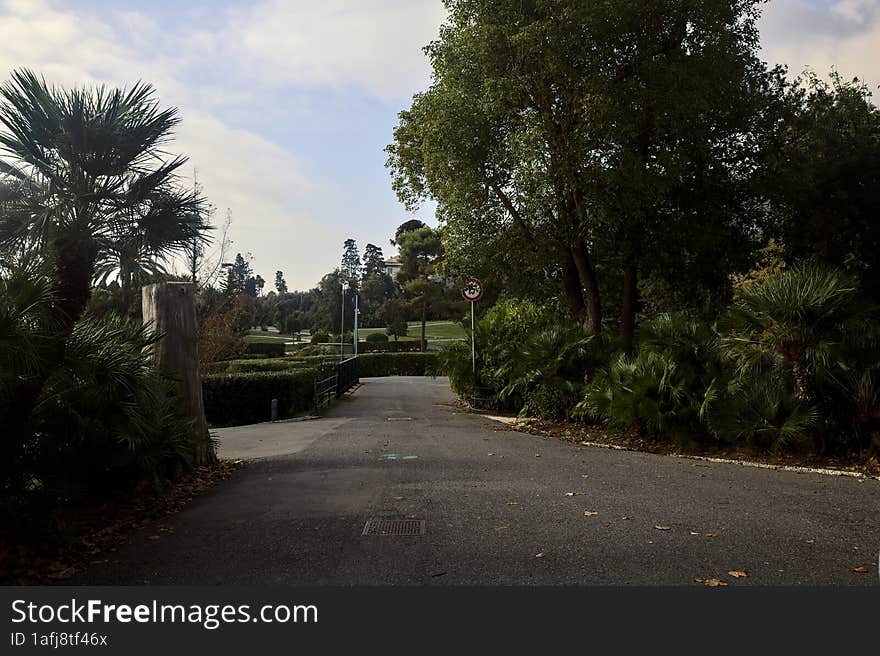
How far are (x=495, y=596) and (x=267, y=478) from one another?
4761 mm

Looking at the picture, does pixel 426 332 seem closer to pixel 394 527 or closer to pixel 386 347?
pixel 386 347

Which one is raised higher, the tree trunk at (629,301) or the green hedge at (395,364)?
the tree trunk at (629,301)

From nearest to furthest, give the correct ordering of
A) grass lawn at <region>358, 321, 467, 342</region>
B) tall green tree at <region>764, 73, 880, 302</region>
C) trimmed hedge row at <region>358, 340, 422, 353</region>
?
tall green tree at <region>764, 73, 880, 302</region>, trimmed hedge row at <region>358, 340, 422, 353</region>, grass lawn at <region>358, 321, 467, 342</region>

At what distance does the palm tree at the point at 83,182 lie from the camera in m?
6.11

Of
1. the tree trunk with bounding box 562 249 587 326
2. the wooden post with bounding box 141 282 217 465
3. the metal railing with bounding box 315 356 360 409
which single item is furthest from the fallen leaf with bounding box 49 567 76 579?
the metal railing with bounding box 315 356 360 409

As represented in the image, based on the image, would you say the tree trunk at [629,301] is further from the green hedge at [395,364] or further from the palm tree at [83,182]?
the green hedge at [395,364]

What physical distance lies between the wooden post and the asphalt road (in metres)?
1.24

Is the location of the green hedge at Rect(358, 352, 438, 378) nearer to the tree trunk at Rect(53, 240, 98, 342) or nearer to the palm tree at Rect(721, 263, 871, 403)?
the palm tree at Rect(721, 263, 871, 403)

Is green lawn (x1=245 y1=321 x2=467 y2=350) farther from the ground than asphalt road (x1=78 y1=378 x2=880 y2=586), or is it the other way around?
green lawn (x1=245 y1=321 x2=467 y2=350)

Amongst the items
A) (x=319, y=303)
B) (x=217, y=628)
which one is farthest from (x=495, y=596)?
(x=319, y=303)

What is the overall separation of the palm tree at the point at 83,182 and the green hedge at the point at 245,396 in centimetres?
1100

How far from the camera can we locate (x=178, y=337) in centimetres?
848

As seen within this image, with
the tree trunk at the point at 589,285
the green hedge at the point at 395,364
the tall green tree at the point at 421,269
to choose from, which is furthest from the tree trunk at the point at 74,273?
the tall green tree at the point at 421,269

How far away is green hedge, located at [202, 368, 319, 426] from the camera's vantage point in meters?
17.4
